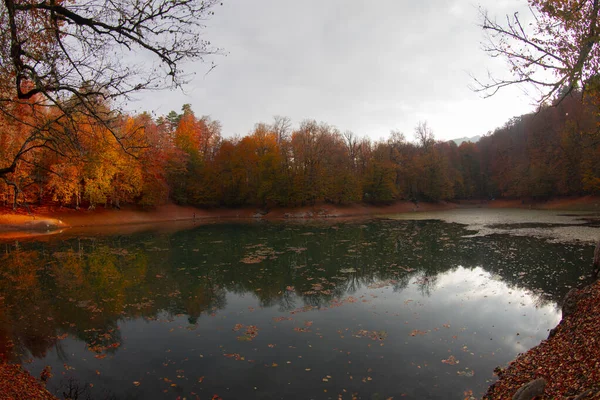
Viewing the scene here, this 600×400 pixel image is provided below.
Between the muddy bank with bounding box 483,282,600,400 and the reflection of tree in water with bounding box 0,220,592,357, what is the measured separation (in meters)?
3.75

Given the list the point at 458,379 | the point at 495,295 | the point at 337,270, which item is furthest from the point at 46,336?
the point at 495,295

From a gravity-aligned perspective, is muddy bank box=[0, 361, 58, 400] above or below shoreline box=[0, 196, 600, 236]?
below

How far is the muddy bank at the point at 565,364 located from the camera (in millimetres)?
4949

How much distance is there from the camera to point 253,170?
58.9 meters

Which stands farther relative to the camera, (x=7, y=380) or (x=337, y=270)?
(x=337, y=270)

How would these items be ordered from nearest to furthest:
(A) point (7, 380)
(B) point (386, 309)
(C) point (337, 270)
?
1. (A) point (7, 380)
2. (B) point (386, 309)
3. (C) point (337, 270)

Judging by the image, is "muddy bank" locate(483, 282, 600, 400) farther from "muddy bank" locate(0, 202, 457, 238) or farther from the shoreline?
the shoreline

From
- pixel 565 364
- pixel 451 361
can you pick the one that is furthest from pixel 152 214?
pixel 565 364

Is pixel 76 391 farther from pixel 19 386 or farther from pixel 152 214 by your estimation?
pixel 152 214

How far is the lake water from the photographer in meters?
6.54

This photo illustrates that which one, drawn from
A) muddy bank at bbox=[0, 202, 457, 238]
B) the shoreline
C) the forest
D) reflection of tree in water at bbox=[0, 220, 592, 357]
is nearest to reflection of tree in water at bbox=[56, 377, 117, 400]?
reflection of tree in water at bbox=[0, 220, 592, 357]

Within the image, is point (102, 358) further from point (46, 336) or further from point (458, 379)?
point (458, 379)

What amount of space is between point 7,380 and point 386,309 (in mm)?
9264

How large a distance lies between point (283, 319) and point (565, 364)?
665 cm
